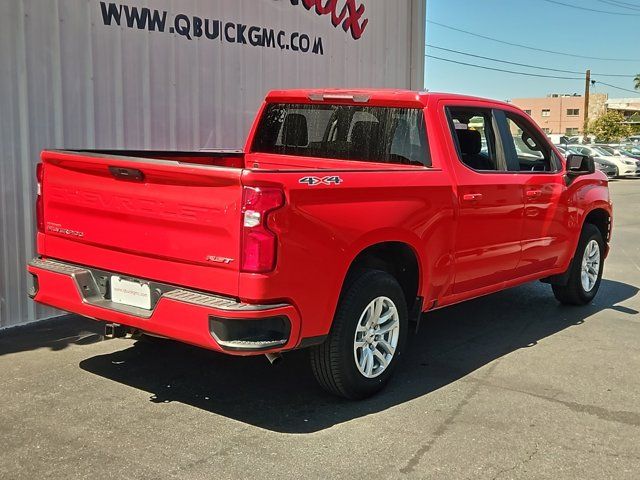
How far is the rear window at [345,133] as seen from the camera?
5.12 metres

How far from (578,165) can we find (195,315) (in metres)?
4.09

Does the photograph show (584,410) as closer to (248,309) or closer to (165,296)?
(248,309)

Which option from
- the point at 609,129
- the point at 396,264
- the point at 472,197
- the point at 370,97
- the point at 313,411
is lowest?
the point at 313,411

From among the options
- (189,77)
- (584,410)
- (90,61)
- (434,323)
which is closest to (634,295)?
(434,323)

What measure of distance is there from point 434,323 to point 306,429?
2.70 metres

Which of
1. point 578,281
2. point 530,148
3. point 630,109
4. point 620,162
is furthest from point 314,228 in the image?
point 630,109

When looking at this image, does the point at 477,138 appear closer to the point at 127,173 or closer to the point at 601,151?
the point at 127,173

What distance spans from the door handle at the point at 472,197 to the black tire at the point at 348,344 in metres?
0.93

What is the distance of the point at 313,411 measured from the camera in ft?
14.4

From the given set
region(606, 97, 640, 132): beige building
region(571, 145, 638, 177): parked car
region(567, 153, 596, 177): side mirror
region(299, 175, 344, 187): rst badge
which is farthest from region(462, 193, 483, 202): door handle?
region(606, 97, 640, 132): beige building

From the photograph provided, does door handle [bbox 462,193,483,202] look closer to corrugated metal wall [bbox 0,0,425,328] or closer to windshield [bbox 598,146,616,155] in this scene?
corrugated metal wall [bbox 0,0,425,328]

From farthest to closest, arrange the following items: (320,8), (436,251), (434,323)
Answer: (320,8)
(434,323)
(436,251)

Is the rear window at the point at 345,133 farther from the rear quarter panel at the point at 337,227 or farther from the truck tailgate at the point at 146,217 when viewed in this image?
the truck tailgate at the point at 146,217

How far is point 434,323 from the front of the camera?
6543mm
